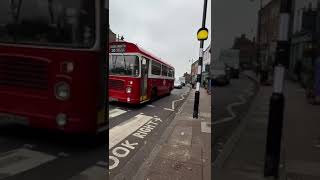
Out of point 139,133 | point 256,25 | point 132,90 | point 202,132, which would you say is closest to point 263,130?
point 202,132

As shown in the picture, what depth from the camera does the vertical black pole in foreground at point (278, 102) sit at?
5.73m

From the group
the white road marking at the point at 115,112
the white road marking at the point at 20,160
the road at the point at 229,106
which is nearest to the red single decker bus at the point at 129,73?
the white road marking at the point at 115,112

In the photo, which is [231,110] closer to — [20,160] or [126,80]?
[126,80]

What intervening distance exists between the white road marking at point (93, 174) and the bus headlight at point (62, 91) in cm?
108

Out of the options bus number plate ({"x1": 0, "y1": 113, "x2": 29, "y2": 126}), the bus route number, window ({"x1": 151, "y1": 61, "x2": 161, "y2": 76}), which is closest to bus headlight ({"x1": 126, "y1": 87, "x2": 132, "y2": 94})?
the bus route number

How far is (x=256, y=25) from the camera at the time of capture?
1262cm

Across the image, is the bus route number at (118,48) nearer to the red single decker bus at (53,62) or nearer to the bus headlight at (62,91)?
the red single decker bus at (53,62)

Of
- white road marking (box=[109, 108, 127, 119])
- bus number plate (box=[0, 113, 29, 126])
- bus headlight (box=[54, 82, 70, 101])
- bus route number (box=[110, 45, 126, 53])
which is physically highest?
bus route number (box=[110, 45, 126, 53])

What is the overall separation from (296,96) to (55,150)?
1198 centimetres

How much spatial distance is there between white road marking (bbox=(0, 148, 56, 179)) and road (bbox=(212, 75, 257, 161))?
10.8ft

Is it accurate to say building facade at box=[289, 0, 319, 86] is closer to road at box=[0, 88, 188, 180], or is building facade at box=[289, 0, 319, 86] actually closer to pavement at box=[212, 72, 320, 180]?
pavement at box=[212, 72, 320, 180]

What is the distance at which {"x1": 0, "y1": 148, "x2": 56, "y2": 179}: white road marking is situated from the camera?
4.86 m

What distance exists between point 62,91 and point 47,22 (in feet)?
3.21

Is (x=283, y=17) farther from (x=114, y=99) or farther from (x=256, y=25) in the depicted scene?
(x=114, y=99)
